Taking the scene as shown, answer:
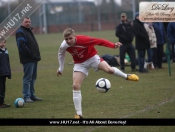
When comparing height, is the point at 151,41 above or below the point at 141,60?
above

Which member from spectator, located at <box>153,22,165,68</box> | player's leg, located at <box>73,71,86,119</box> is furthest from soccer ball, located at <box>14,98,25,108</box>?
spectator, located at <box>153,22,165,68</box>

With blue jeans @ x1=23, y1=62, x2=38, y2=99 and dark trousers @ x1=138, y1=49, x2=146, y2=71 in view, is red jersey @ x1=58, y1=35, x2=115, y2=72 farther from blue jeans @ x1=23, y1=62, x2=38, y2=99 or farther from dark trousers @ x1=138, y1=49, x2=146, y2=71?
dark trousers @ x1=138, y1=49, x2=146, y2=71

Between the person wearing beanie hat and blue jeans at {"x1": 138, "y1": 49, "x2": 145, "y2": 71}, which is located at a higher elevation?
the person wearing beanie hat

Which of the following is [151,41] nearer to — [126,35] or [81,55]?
[126,35]

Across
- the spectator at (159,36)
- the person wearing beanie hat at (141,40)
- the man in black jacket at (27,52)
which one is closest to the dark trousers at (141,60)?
the person wearing beanie hat at (141,40)

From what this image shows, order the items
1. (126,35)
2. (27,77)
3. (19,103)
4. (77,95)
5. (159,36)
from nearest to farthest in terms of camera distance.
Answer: (77,95) < (19,103) < (27,77) < (126,35) < (159,36)

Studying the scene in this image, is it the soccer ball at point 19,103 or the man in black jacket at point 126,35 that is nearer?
the soccer ball at point 19,103

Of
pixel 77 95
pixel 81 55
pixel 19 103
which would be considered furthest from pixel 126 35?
pixel 77 95

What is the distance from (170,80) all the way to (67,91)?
348cm

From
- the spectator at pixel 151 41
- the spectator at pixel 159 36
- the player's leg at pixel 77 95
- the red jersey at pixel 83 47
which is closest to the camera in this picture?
the player's leg at pixel 77 95

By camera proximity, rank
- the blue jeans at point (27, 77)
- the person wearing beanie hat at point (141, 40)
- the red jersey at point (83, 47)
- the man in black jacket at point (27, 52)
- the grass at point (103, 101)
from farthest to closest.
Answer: the person wearing beanie hat at point (141, 40)
the blue jeans at point (27, 77)
the man in black jacket at point (27, 52)
the red jersey at point (83, 47)
the grass at point (103, 101)

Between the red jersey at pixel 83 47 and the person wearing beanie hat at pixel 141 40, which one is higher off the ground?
the red jersey at pixel 83 47

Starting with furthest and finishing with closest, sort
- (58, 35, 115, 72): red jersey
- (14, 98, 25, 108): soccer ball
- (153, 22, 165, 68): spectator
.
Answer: (153, 22, 165, 68): spectator < (14, 98, 25, 108): soccer ball < (58, 35, 115, 72): red jersey

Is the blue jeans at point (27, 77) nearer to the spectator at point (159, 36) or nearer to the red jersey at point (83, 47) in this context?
the red jersey at point (83, 47)
